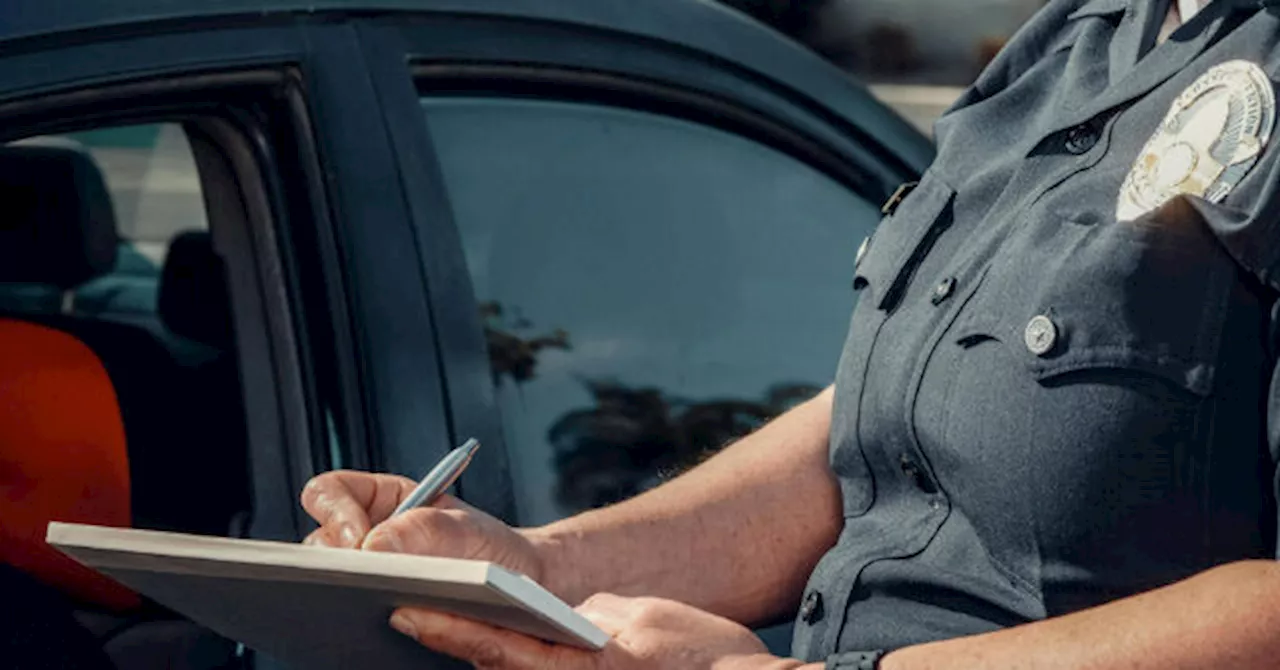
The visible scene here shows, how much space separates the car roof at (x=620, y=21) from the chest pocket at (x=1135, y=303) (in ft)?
3.04

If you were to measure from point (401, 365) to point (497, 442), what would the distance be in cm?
13

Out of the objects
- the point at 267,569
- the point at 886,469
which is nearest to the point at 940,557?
the point at 886,469

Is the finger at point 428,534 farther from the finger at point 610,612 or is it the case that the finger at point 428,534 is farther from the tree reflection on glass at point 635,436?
the tree reflection on glass at point 635,436

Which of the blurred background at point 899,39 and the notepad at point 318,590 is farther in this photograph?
the blurred background at point 899,39

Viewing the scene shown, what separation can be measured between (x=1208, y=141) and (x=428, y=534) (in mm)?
646

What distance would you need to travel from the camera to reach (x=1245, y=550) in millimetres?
1427

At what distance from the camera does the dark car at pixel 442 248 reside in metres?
2.07

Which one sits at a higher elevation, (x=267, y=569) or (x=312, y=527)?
(x=312, y=527)

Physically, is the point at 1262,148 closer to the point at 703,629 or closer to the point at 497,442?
the point at 703,629

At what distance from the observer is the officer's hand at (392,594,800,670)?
4.81ft

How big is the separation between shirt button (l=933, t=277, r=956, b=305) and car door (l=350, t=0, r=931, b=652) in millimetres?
636

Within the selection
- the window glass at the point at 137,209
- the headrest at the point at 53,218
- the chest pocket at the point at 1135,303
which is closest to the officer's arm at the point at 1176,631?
the chest pocket at the point at 1135,303

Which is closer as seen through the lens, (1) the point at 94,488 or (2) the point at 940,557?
(2) the point at 940,557

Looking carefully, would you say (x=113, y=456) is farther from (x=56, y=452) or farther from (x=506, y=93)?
(x=506, y=93)
